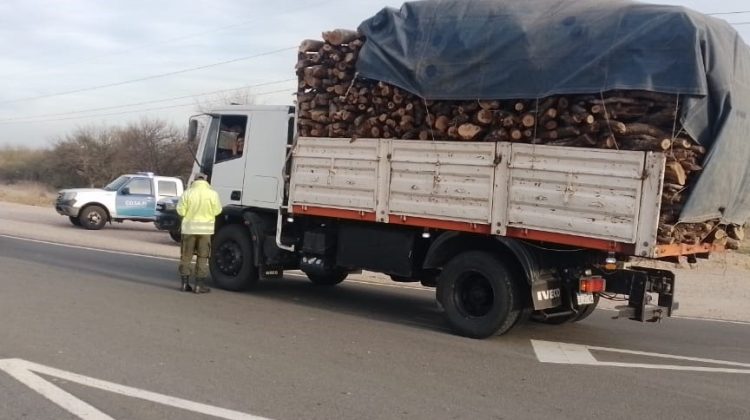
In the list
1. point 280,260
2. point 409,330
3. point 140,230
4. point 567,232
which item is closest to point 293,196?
point 280,260

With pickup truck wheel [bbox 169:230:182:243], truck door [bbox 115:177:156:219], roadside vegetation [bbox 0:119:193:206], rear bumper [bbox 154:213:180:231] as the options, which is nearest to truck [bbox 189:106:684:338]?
rear bumper [bbox 154:213:180:231]

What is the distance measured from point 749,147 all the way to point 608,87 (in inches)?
68.1

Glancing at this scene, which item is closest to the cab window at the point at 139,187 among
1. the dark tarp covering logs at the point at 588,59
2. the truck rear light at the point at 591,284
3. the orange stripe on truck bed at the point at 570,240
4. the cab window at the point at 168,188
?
the cab window at the point at 168,188

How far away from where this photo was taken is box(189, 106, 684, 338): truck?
7.29 m

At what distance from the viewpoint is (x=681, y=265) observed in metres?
8.69

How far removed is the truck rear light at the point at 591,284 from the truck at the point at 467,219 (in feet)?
0.05

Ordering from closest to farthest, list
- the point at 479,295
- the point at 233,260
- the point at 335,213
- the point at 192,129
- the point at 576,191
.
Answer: the point at 576,191 < the point at 479,295 < the point at 335,213 < the point at 233,260 < the point at 192,129

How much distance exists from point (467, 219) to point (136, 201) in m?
17.8

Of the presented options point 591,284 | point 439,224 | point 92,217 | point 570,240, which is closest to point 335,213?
point 439,224

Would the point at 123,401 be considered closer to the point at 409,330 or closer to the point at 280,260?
the point at 409,330

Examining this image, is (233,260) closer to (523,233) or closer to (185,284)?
(185,284)

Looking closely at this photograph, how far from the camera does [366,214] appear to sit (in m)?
9.13

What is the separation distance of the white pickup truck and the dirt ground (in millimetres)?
464

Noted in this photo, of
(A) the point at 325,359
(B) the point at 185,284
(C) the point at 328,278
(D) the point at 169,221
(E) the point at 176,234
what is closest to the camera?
(A) the point at 325,359
